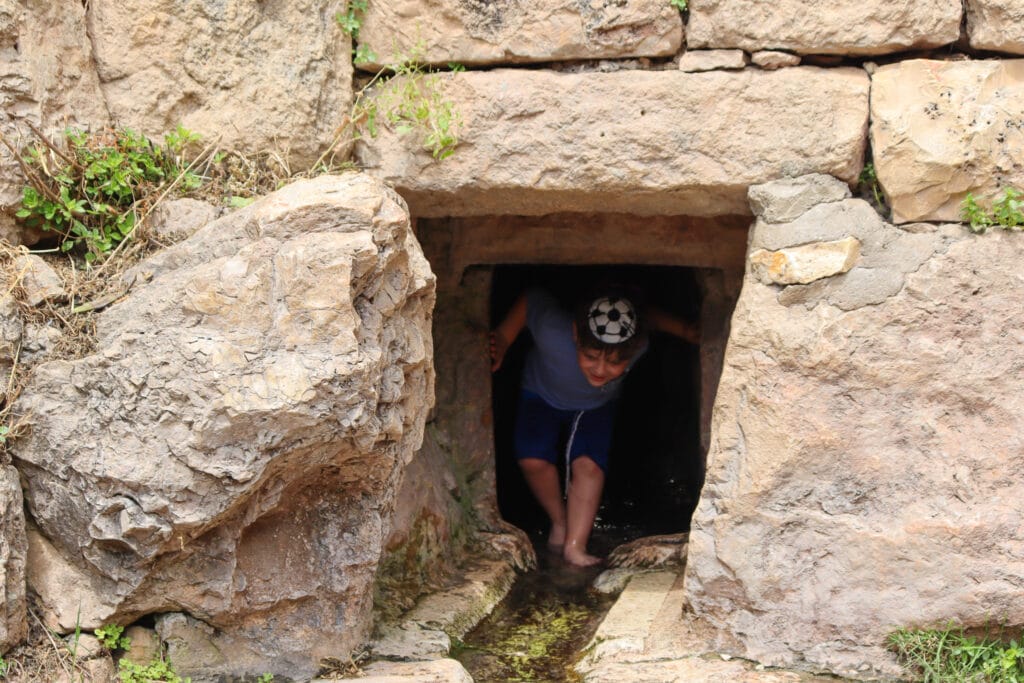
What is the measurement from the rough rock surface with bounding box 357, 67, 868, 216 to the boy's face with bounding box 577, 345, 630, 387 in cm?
117

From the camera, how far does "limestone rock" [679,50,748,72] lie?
9.86 feet

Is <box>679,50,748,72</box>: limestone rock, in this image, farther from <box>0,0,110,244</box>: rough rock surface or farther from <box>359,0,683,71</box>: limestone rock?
<box>0,0,110,244</box>: rough rock surface

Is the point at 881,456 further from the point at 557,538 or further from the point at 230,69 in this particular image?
the point at 230,69

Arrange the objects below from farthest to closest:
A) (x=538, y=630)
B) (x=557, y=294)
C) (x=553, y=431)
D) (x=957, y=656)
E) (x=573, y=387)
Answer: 1. (x=557, y=294)
2. (x=553, y=431)
3. (x=573, y=387)
4. (x=538, y=630)
5. (x=957, y=656)

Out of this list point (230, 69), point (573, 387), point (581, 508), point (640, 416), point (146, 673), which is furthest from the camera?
point (640, 416)

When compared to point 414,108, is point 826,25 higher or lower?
higher

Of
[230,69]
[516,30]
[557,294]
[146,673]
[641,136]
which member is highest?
[516,30]

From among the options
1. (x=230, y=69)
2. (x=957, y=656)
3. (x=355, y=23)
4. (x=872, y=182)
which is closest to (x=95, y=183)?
(x=230, y=69)

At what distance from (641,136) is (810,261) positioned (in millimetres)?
574

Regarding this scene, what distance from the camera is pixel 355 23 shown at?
10.3 feet

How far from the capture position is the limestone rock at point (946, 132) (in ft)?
9.55

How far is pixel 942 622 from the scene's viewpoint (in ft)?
9.48

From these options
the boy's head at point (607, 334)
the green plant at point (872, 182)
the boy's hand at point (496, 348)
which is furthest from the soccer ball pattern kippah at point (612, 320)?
the green plant at point (872, 182)

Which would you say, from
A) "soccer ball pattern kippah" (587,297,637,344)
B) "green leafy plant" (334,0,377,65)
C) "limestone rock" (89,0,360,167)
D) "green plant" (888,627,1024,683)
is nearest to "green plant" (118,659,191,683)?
"limestone rock" (89,0,360,167)
